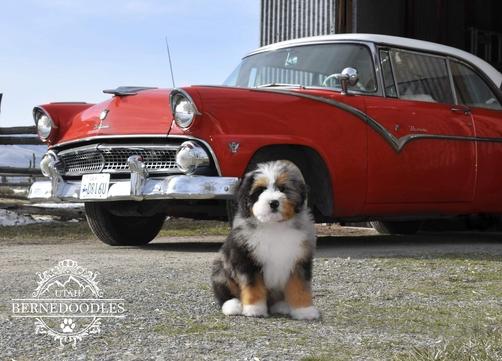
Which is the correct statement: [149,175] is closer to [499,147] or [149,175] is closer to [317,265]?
[317,265]

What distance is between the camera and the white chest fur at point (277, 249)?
3320mm

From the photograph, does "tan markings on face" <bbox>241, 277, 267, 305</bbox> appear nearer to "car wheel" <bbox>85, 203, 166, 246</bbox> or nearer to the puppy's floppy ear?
the puppy's floppy ear

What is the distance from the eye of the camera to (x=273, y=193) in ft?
10.9

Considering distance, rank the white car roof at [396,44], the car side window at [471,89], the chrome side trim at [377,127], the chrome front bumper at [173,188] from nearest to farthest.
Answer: the chrome front bumper at [173,188] < the chrome side trim at [377,127] < the white car roof at [396,44] < the car side window at [471,89]

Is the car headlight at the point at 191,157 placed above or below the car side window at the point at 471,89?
below

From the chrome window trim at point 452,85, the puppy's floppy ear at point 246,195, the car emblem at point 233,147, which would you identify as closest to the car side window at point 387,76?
the chrome window trim at point 452,85

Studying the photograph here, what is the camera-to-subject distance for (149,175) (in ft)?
18.5

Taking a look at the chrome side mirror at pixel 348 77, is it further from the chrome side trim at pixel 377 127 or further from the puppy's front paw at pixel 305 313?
the puppy's front paw at pixel 305 313

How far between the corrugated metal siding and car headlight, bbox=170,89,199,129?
567 centimetres

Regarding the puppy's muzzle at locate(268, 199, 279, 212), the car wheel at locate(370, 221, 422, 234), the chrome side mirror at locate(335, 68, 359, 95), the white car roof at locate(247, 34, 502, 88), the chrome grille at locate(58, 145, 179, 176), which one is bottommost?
the car wheel at locate(370, 221, 422, 234)

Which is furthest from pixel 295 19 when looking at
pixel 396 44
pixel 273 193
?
pixel 273 193

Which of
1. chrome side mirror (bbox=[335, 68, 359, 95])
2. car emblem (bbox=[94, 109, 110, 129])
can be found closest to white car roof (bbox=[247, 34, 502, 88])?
chrome side mirror (bbox=[335, 68, 359, 95])

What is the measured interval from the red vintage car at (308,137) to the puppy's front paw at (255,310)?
206 centimetres

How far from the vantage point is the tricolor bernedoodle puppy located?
10.9ft
